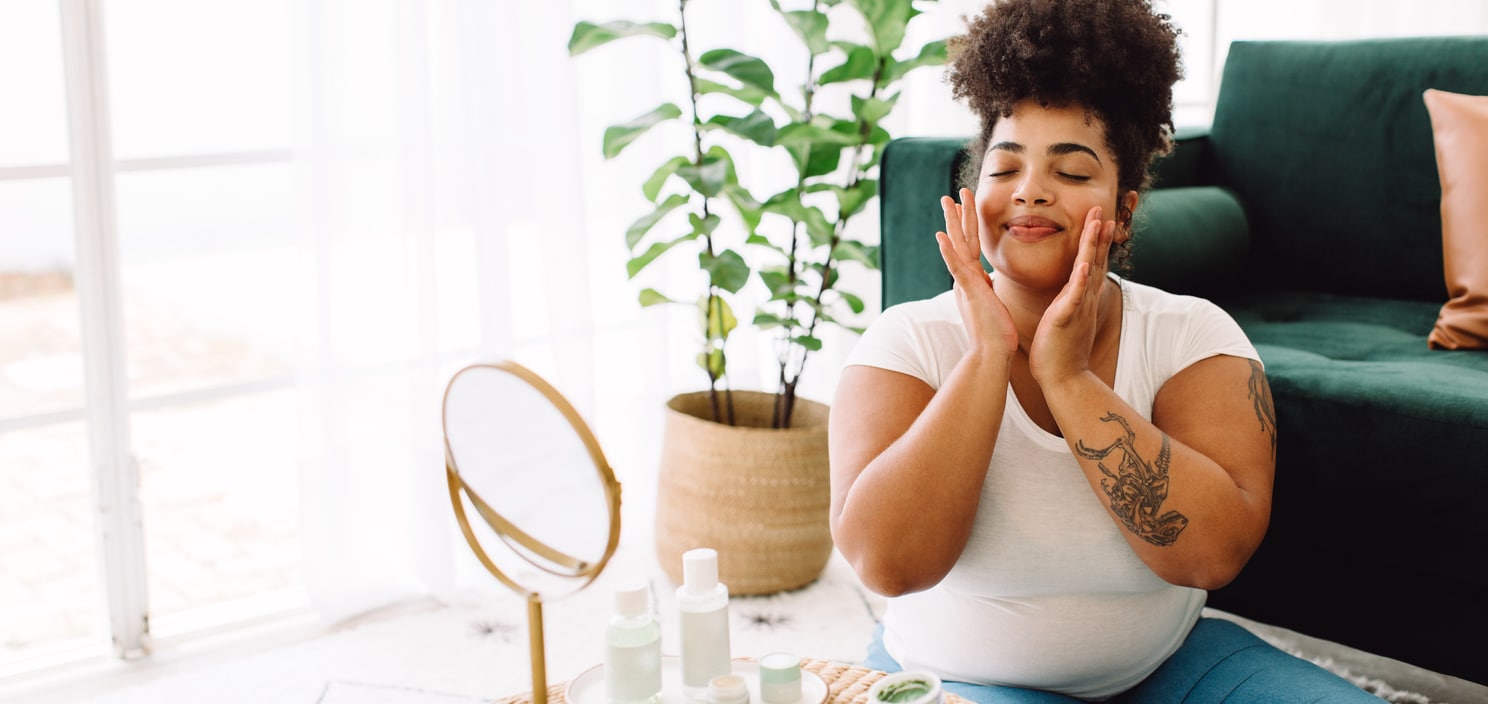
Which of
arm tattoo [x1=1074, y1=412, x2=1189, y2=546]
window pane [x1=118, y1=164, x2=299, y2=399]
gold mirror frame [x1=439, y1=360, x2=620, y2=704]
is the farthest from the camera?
window pane [x1=118, y1=164, x2=299, y2=399]

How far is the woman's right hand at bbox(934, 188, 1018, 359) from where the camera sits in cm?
112

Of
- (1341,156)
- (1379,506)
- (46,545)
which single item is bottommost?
(46,545)

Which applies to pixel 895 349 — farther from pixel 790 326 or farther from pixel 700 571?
pixel 790 326

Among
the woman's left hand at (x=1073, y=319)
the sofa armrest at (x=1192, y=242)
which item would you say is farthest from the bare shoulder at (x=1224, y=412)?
the sofa armrest at (x=1192, y=242)

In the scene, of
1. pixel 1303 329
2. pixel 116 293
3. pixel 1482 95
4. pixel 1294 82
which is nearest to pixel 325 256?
pixel 116 293

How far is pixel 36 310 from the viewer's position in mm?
4449

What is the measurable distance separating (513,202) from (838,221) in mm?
529

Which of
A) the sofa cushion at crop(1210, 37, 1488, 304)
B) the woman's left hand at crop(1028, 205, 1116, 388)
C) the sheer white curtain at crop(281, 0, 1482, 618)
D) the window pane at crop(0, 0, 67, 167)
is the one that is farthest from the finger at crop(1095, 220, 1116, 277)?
the window pane at crop(0, 0, 67, 167)

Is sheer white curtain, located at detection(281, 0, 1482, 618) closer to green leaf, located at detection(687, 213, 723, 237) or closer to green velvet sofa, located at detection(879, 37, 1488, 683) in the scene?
green leaf, located at detection(687, 213, 723, 237)

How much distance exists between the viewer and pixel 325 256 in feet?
6.30

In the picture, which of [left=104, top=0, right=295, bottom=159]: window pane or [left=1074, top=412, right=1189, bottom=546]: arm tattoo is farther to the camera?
[left=104, top=0, right=295, bottom=159]: window pane

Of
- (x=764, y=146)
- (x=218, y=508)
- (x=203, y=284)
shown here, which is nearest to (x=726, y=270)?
(x=764, y=146)

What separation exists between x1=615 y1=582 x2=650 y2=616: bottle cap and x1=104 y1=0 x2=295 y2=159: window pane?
1.25 metres

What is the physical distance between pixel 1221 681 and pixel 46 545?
2397 millimetres
